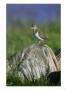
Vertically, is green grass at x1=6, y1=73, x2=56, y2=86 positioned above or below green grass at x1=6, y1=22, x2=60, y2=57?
below

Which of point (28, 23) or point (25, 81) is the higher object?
point (28, 23)

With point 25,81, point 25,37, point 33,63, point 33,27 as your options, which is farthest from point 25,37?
point 25,81

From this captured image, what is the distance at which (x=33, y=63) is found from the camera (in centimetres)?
144

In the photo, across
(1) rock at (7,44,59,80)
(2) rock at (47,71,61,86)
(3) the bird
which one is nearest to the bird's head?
(3) the bird

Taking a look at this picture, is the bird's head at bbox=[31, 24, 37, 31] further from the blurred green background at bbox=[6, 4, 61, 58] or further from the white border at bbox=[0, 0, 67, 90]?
the white border at bbox=[0, 0, 67, 90]

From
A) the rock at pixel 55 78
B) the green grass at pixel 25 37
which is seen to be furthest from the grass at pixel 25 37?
the rock at pixel 55 78

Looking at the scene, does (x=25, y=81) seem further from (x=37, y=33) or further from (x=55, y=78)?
(x=37, y=33)

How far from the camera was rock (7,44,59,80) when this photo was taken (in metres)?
1.43

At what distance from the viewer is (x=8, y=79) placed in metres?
1.42

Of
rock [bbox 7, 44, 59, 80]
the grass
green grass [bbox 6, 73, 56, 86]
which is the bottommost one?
green grass [bbox 6, 73, 56, 86]
